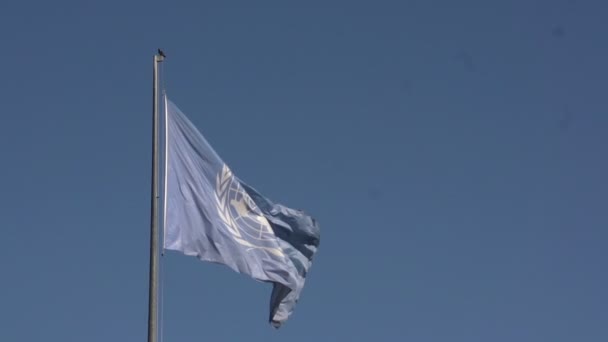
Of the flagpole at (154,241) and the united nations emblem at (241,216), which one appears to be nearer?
A: the flagpole at (154,241)

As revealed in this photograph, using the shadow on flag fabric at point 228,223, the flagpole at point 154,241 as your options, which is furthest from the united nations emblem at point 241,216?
the flagpole at point 154,241

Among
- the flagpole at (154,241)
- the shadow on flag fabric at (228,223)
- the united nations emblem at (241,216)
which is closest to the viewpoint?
the flagpole at (154,241)

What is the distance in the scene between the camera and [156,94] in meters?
22.5

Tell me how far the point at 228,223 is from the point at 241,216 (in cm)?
74

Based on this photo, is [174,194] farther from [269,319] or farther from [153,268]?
[269,319]

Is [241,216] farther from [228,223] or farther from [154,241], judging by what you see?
[154,241]

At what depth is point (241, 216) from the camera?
80.7 feet

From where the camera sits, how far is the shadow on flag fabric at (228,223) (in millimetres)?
22688

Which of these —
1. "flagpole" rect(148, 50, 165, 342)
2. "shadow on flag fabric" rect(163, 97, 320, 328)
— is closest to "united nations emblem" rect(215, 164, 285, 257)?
"shadow on flag fabric" rect(163, 97, 320, 328)

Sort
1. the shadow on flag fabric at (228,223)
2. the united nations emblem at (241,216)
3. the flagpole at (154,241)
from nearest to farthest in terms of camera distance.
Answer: the flagpole at (154,241)
the shadow on flag fabric at (228,223)
the united nations emblem at (241,216)

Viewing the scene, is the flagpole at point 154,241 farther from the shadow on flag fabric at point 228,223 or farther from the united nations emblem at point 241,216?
the united nations emblem at point 241,216

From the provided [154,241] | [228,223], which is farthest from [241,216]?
[154,241]

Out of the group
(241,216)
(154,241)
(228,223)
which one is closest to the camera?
(154,241)

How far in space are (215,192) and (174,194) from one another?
1.46 metres
